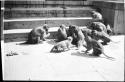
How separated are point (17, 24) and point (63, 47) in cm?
304

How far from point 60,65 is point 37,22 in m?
4.00

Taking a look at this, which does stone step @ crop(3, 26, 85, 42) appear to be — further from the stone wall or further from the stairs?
the stone wall

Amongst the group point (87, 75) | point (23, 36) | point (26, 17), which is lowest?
point (87, 75)

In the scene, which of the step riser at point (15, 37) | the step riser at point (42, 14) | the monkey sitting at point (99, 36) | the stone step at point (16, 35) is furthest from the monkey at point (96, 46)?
the step riser at point (42, 14)

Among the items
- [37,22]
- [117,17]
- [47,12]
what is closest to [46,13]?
[47,12]

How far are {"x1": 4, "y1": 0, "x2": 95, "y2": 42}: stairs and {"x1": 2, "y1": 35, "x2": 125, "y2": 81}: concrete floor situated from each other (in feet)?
5.38

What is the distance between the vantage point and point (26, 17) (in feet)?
31.0

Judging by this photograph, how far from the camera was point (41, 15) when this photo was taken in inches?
383

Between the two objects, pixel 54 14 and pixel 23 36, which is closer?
pixel 23 36

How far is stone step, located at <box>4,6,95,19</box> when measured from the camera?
30.4 ft

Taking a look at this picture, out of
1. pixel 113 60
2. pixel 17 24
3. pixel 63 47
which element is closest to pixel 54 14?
pixel 17 24

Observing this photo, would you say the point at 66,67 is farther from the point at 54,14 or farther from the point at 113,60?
the point at 54,14

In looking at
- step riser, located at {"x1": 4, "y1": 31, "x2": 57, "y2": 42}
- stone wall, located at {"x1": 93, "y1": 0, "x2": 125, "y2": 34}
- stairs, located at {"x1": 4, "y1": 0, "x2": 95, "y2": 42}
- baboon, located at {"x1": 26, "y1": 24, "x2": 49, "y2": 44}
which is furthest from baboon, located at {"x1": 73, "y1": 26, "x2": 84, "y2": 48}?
stone wall, located at {"x1": 93, "y1": 0, "x2": 125, "y2": 34}

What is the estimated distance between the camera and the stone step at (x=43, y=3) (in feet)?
32.3
